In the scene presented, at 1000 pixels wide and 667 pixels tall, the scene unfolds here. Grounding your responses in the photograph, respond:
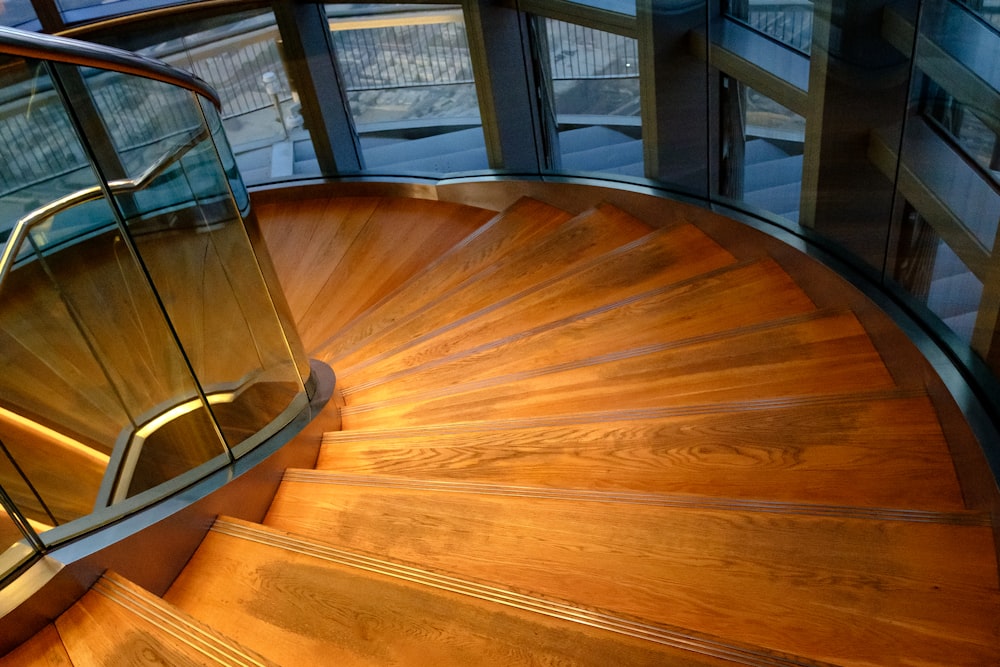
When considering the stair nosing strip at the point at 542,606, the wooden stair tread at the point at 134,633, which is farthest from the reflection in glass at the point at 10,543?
the stair nosing strip at the point at 542,606

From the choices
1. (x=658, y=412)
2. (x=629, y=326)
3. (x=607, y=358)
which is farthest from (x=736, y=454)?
(x=629, y=326)

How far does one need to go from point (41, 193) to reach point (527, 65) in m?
2.89

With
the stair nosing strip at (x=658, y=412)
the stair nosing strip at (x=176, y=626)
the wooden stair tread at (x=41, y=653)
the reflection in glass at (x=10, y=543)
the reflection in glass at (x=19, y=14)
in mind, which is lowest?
the stair nosing strip at (x=658, y=412)

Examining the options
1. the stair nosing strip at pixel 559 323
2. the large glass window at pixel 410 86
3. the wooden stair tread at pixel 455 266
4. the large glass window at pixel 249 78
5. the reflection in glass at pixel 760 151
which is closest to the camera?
the reflection in glass at pixel 760 151

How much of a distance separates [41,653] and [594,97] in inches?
144

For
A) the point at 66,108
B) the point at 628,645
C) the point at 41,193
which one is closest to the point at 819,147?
the point at 628,645

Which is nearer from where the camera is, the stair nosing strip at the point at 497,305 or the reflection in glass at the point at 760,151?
the reflection in glass at the point at 760,151

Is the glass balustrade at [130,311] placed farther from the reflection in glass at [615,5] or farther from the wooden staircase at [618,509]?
the reflection in glass at [615,5]

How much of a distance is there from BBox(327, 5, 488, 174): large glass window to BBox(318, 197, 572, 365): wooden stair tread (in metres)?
0.75

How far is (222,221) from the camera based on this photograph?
2.53 meters

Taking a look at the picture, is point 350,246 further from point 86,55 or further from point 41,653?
point 41,653

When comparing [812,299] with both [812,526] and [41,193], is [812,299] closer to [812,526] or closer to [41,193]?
[812,526]

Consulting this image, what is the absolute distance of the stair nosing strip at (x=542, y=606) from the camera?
1339 millimetres

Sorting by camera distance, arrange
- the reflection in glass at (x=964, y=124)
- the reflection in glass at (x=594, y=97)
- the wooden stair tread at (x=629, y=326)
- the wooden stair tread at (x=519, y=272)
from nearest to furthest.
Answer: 1. the reflection in glass at (x=964, y=124)
2. the wooden stair tread at (x=629, y=326)
3. the wooden stair tread at (x=519, y=272)
4. the reflection in glass at (x=594, y=97)
